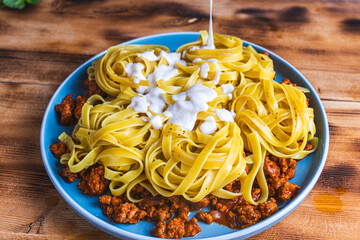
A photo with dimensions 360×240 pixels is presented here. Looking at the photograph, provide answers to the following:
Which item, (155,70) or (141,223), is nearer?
(141,223)

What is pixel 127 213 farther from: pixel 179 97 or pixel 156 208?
pixel 179 97

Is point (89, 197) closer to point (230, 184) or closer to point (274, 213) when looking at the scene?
point (230, 184)

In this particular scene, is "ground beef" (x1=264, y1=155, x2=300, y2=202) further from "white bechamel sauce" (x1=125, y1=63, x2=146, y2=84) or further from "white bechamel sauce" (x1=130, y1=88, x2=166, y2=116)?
"white bechamel sauce" (x1=125, y1=63, x2=146, y2=84)

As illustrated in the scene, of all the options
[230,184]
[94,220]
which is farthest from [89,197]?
[230,184]

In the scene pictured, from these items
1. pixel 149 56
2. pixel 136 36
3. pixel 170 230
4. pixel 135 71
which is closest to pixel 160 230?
pixel 170 230

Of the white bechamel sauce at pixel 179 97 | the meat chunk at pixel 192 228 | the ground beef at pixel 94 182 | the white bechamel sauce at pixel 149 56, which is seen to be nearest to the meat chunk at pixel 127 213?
the ground beef at pixel 94 182

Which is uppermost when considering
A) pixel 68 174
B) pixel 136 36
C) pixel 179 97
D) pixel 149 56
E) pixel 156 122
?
pixel 149 56
